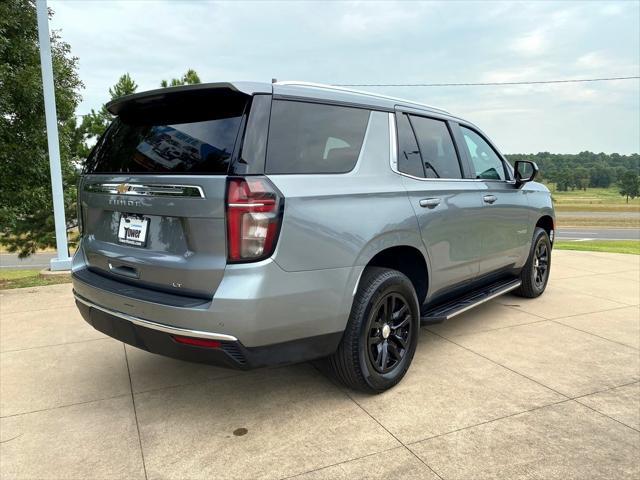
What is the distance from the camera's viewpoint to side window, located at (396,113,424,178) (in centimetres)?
337

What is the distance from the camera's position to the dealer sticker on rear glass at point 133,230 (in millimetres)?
2652

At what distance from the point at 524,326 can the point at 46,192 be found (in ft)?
26.3

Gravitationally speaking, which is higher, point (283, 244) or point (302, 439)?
point (283, 244)

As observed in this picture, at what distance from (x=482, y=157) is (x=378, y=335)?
2.30 metres

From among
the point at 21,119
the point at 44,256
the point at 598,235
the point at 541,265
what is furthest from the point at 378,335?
the point at 44,256

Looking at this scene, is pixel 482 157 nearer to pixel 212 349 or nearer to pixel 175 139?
pixel 175 139

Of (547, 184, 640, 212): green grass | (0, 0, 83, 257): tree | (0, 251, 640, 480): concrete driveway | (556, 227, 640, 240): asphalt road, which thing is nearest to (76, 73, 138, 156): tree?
(0, 0, 83, 257): tree

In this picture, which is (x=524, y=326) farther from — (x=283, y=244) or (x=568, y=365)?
(x=283, y=244)

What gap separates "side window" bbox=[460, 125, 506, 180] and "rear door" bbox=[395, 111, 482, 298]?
30 cm

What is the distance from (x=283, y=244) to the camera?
8.00 ft

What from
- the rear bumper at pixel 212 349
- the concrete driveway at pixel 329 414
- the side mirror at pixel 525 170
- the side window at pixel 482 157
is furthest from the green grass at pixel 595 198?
the rear bumper at pixel 212 349

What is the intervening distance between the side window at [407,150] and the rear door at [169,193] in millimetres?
1296

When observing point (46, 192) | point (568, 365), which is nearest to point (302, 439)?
point (568, 365)

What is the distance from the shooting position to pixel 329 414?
2.93 metres
